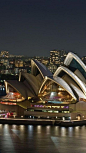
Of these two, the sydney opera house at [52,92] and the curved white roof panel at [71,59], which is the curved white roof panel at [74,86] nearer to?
the sydney opera house at [52,92]

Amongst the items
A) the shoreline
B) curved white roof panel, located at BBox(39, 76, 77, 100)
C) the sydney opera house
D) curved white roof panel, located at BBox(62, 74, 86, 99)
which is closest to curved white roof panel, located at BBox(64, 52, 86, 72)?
the sydney opera house

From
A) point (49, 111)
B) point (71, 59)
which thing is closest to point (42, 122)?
point (49, 111)

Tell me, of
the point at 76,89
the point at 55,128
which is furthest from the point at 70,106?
the point at 55,128

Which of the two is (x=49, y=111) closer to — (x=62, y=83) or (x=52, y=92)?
(x=52, y=92)

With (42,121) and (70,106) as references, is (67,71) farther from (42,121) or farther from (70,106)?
(42,121)

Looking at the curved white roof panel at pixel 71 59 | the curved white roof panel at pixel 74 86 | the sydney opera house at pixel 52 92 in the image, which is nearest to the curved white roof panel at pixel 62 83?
the sydney opera house at pixel 52 92
